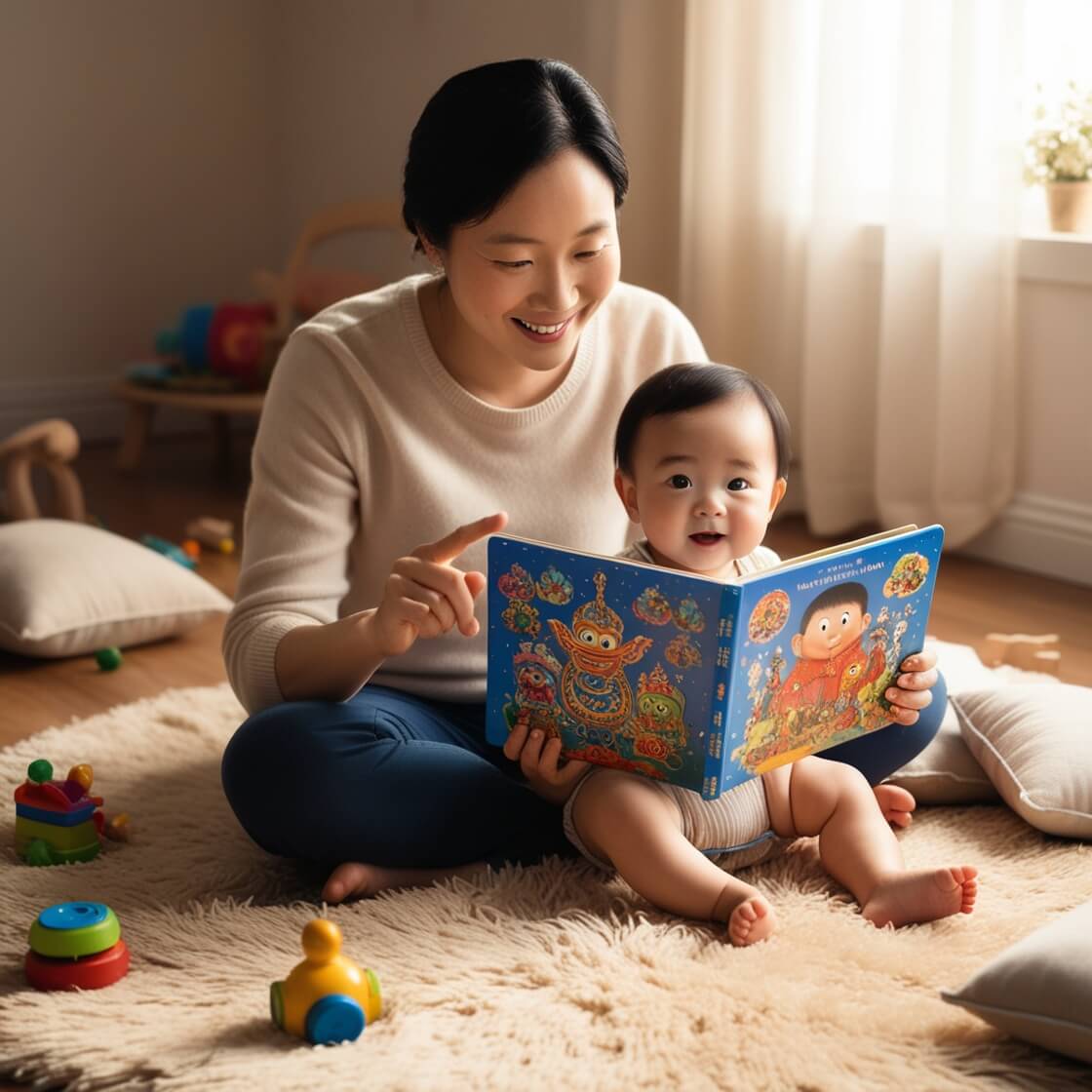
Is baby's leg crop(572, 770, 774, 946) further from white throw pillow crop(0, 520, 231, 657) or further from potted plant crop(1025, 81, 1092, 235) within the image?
potted plant crop(1025, 81, 1092, 235)

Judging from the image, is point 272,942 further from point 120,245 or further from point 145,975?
point 120,245

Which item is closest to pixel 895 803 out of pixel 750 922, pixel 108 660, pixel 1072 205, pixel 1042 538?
pixel 750 922

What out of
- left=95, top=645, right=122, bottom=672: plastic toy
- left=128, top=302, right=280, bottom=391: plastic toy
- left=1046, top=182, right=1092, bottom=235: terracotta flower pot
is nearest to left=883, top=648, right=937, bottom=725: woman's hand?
left=95, top=645, right=122, bottom=672: plastic toy

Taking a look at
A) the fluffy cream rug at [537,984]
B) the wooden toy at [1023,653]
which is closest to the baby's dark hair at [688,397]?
the fluffy cream rug at [537,984]

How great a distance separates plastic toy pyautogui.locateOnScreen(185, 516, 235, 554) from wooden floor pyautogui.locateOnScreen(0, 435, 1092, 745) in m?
0.04

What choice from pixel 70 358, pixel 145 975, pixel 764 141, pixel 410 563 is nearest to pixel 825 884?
pixel 410 563

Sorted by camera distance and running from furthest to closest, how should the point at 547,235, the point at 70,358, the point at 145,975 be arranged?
the point at 70,358 < the point at 547,235 < the point at 145,975

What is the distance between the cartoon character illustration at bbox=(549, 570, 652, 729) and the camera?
1314mm

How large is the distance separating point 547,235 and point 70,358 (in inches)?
116

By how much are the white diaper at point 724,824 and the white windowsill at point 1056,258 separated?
5.05ft

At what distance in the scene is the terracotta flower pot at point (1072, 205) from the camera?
2.71 m

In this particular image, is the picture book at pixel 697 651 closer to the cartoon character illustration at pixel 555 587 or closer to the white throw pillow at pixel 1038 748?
the cartoon character illustration at pixel 555 587

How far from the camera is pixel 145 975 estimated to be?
1276 mm

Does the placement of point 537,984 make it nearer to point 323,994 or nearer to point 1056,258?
point 323,994
